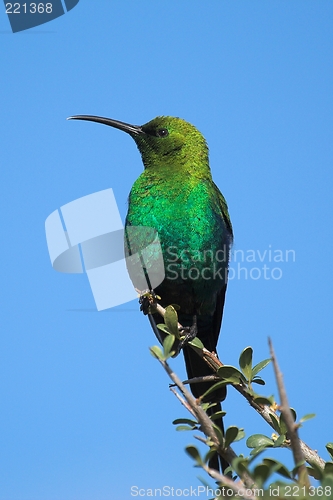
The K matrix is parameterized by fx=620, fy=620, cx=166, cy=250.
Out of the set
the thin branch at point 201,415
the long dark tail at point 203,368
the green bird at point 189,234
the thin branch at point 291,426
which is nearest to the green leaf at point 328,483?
the thin branch at point 291,426

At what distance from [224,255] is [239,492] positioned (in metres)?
3.78

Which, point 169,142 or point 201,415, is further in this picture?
point 169,142

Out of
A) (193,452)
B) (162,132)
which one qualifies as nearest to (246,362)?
(193,452)

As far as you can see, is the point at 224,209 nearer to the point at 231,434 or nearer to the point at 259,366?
the point at 259,366

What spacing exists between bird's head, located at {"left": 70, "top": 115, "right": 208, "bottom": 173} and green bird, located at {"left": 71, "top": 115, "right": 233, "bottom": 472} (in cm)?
1

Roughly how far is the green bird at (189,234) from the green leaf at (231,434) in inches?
90.5

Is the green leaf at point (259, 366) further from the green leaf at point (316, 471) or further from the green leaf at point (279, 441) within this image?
the green leaf at point (316, 471)

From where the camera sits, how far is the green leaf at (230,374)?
8.21 feet

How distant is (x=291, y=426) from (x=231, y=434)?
2.08 feet

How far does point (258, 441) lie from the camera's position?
2219 millimetres

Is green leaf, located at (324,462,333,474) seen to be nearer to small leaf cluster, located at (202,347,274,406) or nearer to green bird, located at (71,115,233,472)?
small leaf cluster, located at (202,347,274,406)

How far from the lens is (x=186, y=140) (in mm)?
5652

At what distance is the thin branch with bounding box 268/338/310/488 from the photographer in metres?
1.31

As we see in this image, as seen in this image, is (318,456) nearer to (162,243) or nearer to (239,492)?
(239,492)
